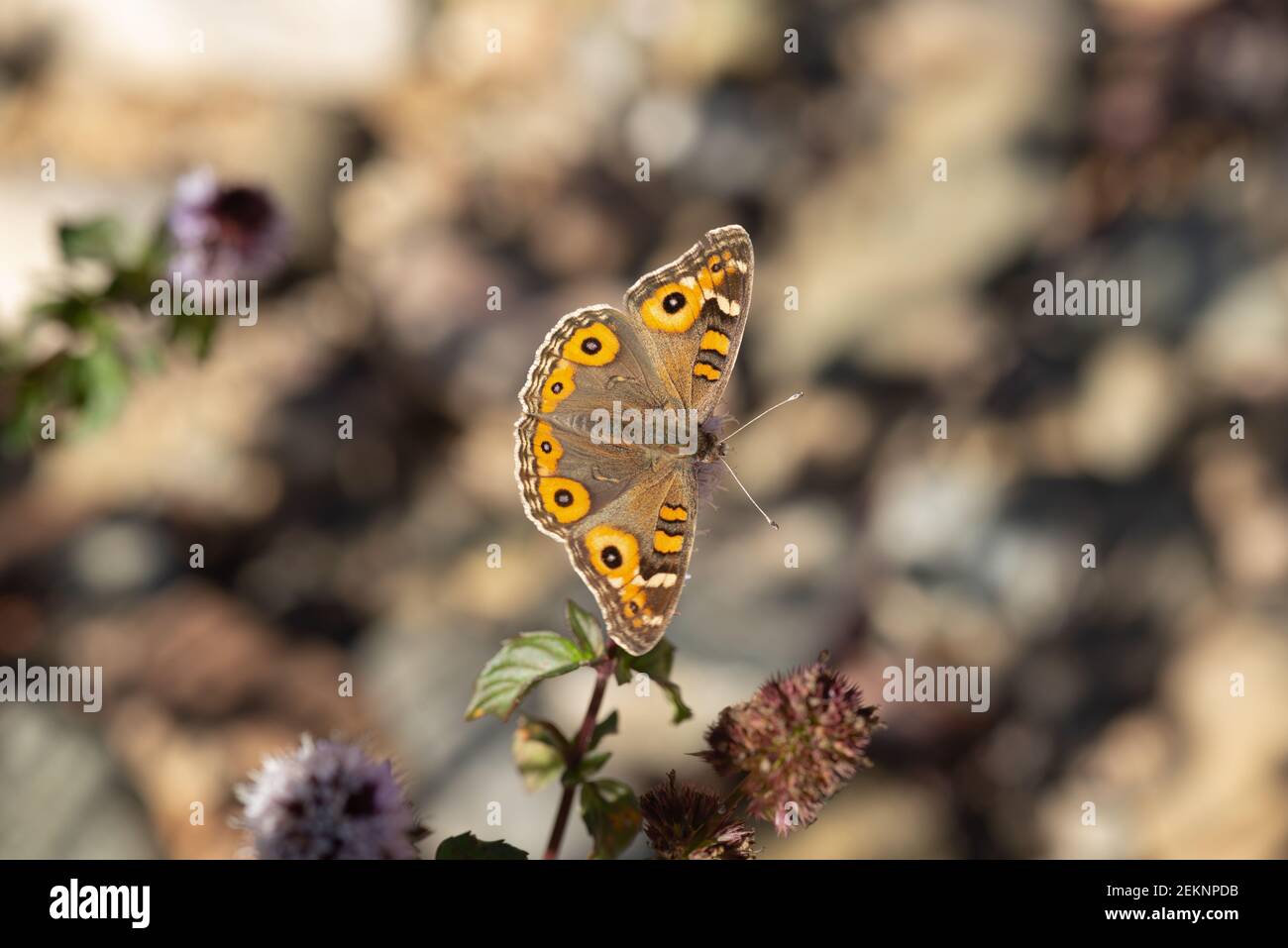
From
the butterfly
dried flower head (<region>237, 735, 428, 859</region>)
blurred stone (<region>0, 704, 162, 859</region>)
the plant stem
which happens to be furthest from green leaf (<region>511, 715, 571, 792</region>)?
blurred stone (<region>0, 704, 162, 859</region>)

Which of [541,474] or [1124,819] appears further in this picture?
[1124,819]

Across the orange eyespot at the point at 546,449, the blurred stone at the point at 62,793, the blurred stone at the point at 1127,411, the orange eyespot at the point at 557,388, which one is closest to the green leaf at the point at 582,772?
the orange eyespot at the point at 546,449

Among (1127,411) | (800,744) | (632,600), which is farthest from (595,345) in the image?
(1127,411)

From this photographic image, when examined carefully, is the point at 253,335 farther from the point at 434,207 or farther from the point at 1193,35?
the point at 1193,35

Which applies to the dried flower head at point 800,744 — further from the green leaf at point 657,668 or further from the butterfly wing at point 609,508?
the butterfly wing at point 609,508
